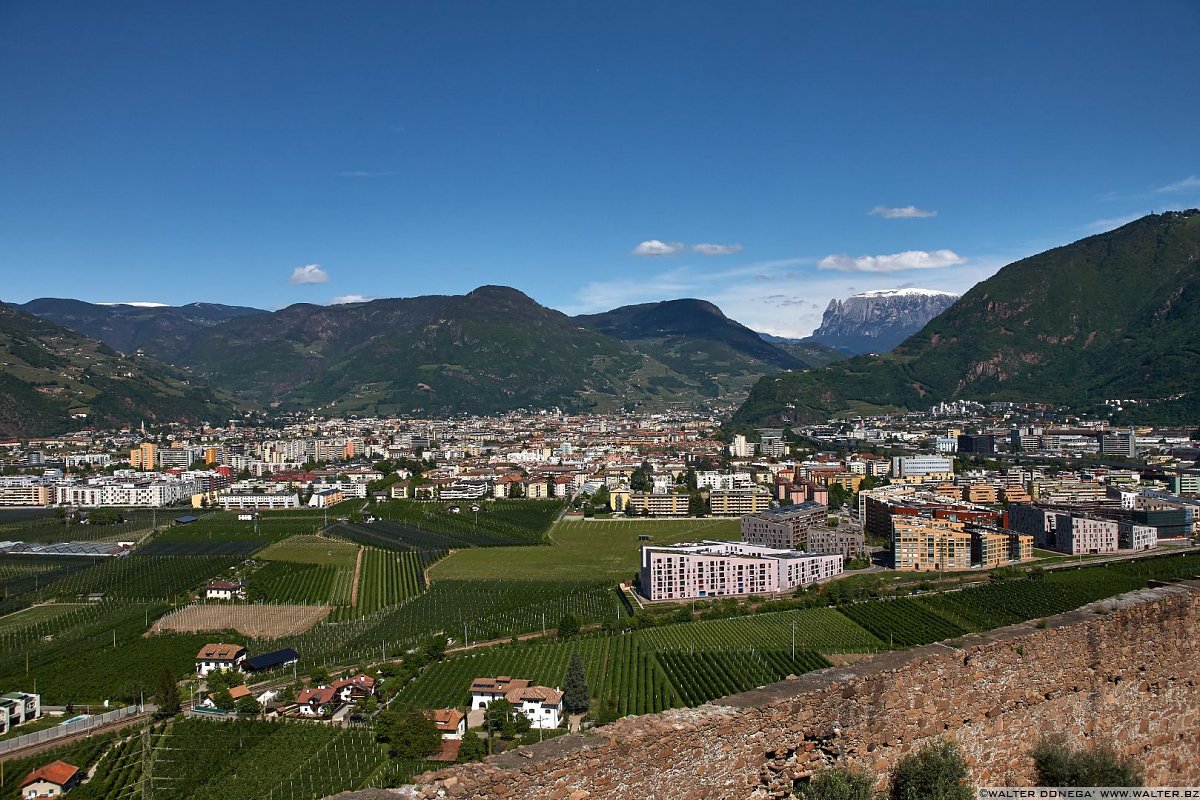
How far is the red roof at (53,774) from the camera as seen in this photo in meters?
12.3

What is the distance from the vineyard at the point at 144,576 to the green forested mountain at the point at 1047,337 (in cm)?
5972

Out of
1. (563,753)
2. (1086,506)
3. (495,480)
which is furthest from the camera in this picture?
(495,480)

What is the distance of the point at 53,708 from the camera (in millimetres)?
16016

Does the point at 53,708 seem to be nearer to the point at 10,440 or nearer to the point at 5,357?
the point at 10,440

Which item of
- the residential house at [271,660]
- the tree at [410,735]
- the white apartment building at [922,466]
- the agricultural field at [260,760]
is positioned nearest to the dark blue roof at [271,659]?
the residential house at [271,660]

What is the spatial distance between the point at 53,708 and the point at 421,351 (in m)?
127

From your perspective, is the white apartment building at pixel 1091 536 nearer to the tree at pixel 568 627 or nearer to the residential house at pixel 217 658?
the tree at pixel 568 627

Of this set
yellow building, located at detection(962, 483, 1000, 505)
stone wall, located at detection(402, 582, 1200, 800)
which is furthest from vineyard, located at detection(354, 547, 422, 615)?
yellow building, located at detection(962, 483, 1000, 505)

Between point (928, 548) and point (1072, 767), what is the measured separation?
25099 mm

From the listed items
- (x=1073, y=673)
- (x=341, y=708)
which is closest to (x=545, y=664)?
(x=341, y=708)

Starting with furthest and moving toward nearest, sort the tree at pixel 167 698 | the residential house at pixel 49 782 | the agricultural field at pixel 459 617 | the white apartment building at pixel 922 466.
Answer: the white apartment building at pixel 922 466 → the agricultural field at pixel 459 617 → the tree at pixel 167 698 → the residential house at pixel 49 782

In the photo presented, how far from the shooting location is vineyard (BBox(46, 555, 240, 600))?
25208 millimetres

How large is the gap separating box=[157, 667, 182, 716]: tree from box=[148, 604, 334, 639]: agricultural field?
523 centimetres

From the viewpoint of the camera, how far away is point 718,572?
25.0 meters
